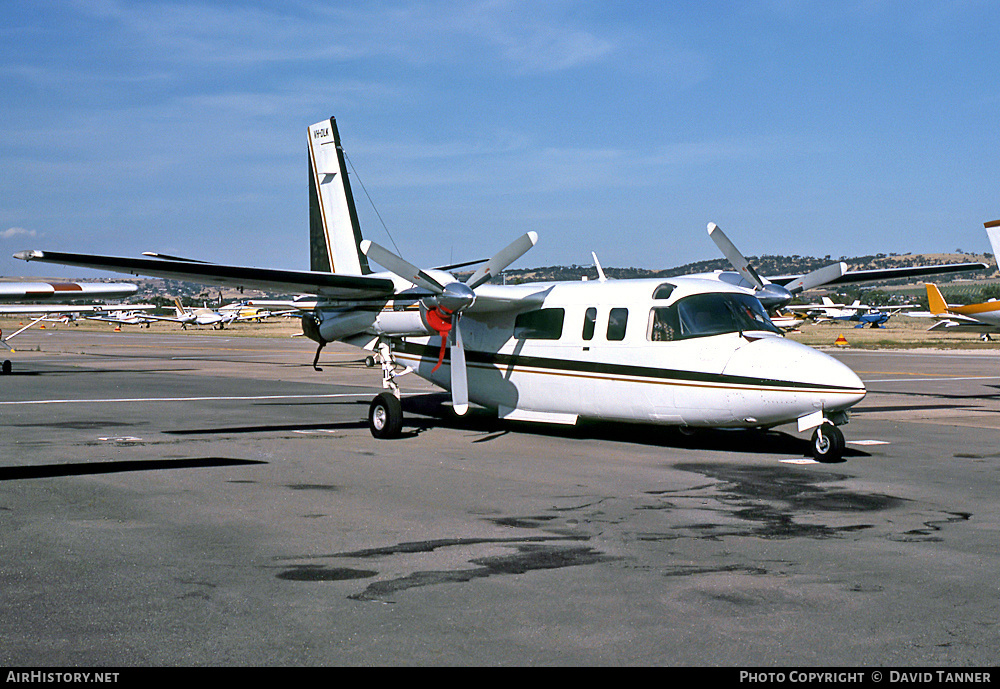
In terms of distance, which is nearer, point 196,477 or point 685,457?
point 196,477

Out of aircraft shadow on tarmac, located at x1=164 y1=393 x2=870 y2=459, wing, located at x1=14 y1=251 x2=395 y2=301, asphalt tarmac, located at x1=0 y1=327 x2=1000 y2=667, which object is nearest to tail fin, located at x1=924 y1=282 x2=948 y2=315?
asphalt tarmac, located at x1=0 y1=327 x2=1000 y2=667

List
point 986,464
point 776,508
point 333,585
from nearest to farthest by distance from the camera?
1. point 333,585
2. point 776,508
3. point 986,464

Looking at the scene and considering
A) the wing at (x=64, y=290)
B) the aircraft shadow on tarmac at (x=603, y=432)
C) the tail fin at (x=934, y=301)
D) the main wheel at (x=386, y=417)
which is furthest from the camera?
the tail fin at (x=934, y=301)

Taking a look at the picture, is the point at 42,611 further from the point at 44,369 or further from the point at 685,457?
the point at 44,369

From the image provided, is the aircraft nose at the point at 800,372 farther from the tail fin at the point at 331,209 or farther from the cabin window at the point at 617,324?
the tail fin at the point at 331,209

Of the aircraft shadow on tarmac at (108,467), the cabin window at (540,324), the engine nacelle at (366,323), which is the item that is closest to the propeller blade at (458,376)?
the engine nacelle at (366,323)

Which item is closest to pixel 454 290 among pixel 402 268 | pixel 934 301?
Answer: pixel 402 268

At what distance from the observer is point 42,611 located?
5.99 metres

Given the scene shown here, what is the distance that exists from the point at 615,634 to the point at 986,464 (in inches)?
379

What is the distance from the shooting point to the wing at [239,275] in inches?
545

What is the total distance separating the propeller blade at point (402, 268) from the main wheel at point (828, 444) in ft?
21.4

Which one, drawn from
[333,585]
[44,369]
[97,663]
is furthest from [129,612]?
[44,369]

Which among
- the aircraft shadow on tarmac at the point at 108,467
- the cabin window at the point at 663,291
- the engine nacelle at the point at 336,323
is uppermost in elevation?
the cabin window at the point at 663,291

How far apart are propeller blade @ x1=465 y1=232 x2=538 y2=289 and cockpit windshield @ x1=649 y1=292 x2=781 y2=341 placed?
2977 millimetres
